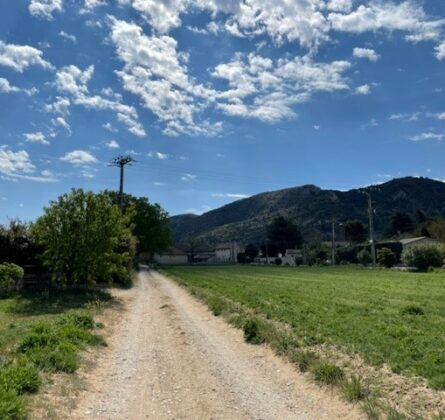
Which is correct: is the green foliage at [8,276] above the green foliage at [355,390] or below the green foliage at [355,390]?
above

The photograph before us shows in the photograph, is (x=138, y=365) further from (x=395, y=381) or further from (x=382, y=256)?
(x=382, y=256)

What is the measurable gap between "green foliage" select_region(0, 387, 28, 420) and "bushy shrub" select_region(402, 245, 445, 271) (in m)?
57.0

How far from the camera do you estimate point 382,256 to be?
2771 inches

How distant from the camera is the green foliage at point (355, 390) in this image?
833cm

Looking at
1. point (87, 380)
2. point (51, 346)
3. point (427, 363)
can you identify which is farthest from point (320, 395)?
point (51, 346)

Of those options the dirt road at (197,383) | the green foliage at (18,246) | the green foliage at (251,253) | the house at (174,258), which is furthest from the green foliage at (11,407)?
the house at (174,258)

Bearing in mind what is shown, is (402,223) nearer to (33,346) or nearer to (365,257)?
(365,257)

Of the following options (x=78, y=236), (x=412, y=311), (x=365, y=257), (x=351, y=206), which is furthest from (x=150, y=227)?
(x=351, y=206)

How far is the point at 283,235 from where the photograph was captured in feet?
483

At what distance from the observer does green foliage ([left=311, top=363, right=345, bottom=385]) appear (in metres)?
9.39

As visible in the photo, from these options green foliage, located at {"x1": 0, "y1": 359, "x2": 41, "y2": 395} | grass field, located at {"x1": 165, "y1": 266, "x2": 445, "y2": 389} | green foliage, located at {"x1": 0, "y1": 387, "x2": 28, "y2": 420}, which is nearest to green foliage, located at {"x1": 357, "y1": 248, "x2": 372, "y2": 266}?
grass field, located at {"x1": 165, "y1": 266, "x2": 445, "y2": 389}

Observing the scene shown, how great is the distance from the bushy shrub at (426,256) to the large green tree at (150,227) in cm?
4942

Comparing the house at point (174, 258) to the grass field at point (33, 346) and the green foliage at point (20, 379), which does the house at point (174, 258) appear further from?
the green foliage at point (20, 379)

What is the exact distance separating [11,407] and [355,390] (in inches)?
213
